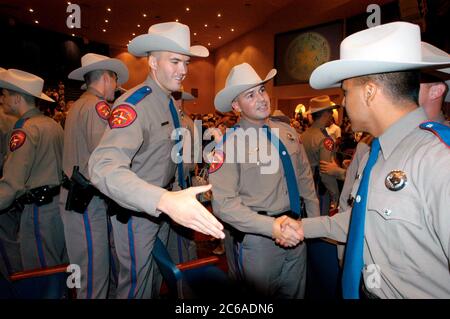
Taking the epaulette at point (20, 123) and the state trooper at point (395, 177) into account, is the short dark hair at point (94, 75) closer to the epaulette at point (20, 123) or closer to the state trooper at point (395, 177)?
the epaulette at point (20, 123)

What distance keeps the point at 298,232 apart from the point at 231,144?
30.6 inches

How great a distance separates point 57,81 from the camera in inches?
542

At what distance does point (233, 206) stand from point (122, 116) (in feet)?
3.03

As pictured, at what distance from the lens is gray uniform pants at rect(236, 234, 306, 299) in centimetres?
205

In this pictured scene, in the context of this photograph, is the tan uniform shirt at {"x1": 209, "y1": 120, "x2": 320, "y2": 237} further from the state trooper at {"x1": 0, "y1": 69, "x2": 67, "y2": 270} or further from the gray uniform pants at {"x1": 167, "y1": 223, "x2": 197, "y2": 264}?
the state trooper at {"x1": 0, "y1": 69, "x2": 67, "y2": 270}

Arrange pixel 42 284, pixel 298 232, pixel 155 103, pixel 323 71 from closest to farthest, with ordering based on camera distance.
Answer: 1. pixel 323 71
2. pixel 42 284
3. pixel 298 232
4. pixel 155 103

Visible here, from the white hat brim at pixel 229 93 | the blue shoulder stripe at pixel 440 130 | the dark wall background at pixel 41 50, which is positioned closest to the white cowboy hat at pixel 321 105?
the white hat brim at pixel 229 93

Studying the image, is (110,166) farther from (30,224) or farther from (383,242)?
(30,224)

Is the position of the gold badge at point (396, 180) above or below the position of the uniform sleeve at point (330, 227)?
above

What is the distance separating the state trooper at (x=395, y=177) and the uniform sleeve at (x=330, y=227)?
0.42m

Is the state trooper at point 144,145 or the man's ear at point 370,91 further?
the state trooper at point 144,145

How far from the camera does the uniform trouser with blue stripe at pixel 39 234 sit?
2666mm

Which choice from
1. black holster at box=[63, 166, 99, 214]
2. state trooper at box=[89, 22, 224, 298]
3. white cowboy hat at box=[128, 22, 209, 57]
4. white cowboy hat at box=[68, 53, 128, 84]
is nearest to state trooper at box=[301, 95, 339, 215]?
state trooper at box=[89, 22, 224, 298]
